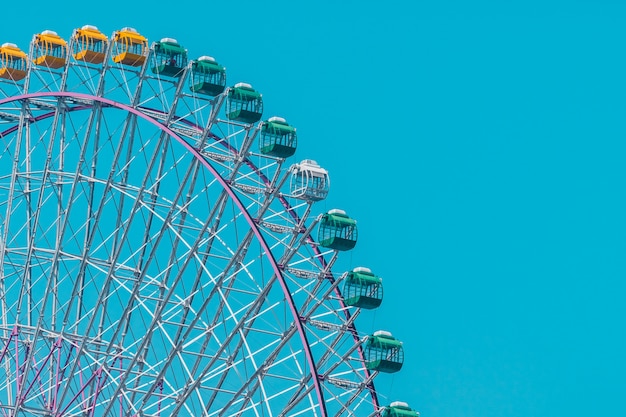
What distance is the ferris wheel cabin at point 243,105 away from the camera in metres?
81.3

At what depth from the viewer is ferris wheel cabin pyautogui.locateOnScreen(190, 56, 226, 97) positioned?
270 ft

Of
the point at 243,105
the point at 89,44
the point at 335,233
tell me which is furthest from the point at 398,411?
the point at 89,44

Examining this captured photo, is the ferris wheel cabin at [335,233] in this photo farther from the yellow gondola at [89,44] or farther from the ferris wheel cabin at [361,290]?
the yellow gondola at [89,44]

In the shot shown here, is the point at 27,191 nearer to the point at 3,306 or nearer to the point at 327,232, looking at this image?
the point at 3,306

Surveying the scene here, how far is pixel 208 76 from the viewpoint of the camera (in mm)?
82500

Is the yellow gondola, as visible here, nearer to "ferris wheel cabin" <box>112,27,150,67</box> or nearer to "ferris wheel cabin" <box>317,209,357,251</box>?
"ferris wheel cabin" <box>112,27,150,67</box>

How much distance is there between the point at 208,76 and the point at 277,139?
4029mm

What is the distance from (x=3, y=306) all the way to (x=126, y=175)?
9.00 meters

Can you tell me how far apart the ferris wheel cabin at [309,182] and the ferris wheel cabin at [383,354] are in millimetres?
5883

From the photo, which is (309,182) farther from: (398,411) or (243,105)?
(398,411)

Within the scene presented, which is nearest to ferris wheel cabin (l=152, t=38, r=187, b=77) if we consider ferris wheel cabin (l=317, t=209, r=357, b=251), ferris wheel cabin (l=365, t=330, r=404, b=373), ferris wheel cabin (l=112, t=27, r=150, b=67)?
ferris wheel cabin (l=112, t=27, r=150, b=67)

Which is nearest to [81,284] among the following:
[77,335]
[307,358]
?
[77,335]

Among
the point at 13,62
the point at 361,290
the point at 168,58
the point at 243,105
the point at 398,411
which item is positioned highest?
the point at 13,62

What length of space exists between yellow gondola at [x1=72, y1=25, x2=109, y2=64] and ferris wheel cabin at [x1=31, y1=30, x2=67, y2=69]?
1166 millimetres
